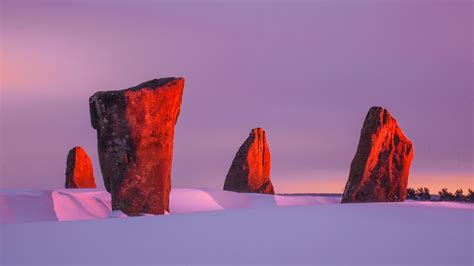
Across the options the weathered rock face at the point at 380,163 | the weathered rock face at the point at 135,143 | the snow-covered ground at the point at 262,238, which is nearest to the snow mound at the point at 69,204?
the weathered rock face at the point at 135,143

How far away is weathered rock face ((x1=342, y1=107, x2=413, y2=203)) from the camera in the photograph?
15.3 m

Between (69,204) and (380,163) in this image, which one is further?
(380,163)

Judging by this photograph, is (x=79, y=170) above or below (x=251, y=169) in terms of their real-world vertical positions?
below

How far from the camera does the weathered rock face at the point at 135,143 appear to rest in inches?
458

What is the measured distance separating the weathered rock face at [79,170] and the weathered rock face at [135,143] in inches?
442

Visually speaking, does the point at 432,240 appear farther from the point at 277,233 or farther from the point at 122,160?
the point at 122,160

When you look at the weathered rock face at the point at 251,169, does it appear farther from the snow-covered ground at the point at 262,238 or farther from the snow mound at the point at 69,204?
the snow-covered ground at the point at 262,238

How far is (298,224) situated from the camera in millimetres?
5887

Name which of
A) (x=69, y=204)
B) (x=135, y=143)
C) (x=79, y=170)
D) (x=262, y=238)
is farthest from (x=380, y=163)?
(x=79, y=170)

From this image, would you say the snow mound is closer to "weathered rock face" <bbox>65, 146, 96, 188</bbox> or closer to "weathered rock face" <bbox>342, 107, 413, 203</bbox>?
"weathered rock face" <bbox>342, 107, 413, 203</bbox>

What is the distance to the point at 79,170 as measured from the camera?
23.1 meters

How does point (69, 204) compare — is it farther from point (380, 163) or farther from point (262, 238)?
point (262, 238)

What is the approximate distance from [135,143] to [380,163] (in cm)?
646

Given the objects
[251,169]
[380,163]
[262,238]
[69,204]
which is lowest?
[262,238]
